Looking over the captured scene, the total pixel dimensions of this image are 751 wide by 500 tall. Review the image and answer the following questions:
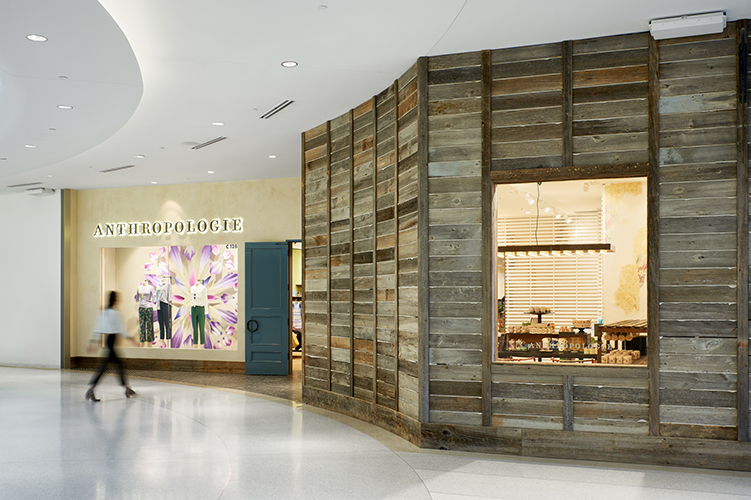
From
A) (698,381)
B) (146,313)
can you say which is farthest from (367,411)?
(146,313)

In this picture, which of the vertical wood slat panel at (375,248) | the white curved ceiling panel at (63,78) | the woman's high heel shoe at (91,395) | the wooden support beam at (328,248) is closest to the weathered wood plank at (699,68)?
the vertical wood slat panel at (375,248)

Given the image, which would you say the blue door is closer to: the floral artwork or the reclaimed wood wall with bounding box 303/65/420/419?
the floral artwork

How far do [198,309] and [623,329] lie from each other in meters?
8.77

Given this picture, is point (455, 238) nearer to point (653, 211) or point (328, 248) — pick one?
point (653, 211)

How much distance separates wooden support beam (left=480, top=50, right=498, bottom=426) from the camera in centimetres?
571

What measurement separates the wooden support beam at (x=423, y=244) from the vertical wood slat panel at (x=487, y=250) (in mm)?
529

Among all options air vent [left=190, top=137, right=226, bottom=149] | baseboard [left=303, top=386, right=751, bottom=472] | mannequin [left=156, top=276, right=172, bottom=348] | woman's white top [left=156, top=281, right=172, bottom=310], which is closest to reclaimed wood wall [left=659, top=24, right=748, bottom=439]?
baseboard [left=303, top=386, right=751, bottom=472]

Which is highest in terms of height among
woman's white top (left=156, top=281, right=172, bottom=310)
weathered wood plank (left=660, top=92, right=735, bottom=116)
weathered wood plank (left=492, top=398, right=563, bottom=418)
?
weathered wood plank (left=660, top=92, right=735, bottom=116)

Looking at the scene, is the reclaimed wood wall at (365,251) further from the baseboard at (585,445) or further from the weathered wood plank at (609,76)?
the weathered wood plank at (609,76)

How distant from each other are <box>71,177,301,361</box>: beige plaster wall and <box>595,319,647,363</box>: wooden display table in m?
6.66

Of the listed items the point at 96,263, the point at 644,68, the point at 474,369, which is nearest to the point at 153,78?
the point at 474,369

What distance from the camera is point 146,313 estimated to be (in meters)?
12.7

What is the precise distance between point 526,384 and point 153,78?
4743mm

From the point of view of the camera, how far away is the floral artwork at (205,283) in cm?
1221
